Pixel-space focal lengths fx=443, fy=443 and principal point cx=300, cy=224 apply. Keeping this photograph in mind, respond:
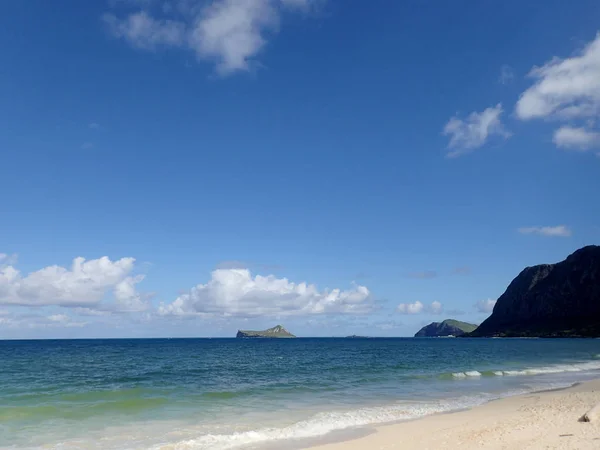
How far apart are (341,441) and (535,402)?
13386 millimetres

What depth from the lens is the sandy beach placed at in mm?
14004

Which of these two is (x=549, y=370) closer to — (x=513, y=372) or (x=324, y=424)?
(x=513, y=372)

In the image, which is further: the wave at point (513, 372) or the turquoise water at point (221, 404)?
the wave at point (513, 372)

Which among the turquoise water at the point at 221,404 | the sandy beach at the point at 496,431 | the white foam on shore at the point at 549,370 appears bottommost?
the white foam on shore at the point at 549,370

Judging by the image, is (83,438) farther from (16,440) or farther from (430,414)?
(430,414)

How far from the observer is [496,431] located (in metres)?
16.1

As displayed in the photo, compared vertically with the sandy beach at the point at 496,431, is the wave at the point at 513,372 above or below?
below

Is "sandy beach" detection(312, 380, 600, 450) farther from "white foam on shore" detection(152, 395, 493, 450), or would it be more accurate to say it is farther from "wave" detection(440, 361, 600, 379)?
"wave" detection(440, 361, 600, 379)

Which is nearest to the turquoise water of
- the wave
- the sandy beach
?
the wave

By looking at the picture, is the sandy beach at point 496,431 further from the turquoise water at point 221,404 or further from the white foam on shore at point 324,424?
the turquoise water at point 221,404

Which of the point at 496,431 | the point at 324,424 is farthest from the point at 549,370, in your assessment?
the point at 324,424

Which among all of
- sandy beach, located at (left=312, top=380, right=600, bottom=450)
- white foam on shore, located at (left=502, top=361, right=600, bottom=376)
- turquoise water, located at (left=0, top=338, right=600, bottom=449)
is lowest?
white foam on shore, located at (left=502, top=361, right=600, bottom=376)

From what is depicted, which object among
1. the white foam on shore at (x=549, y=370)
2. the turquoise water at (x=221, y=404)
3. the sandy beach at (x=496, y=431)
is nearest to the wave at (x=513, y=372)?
the white foam on shore at (x=549, y=370)

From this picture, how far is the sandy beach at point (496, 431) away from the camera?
14.0 m
